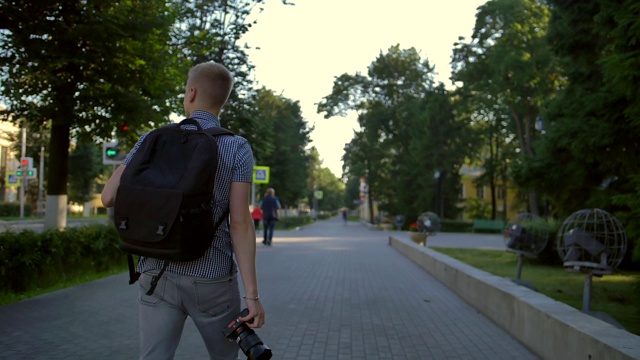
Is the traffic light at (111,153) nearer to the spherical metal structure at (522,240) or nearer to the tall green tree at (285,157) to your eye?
the spherical metal structure at (522,240)

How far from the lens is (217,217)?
→ 8.63 feet

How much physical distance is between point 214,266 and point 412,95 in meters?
53.1

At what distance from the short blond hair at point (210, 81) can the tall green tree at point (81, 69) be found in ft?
25.9

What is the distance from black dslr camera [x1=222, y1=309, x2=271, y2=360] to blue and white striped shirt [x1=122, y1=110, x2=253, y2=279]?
22 cm

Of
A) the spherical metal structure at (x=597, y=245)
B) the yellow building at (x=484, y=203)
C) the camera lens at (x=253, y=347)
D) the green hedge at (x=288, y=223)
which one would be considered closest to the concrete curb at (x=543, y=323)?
the spherical metal structure at (x=597, y=245)

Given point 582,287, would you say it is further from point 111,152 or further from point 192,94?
point 192,94

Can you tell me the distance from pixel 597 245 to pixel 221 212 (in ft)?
21.9

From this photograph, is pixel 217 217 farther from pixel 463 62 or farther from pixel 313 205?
pixel 313 205

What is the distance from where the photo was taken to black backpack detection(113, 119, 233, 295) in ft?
7.92

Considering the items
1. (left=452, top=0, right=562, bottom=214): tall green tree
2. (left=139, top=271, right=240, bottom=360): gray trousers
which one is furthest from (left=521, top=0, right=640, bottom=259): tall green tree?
(left=452, top=0, right=562, bottom=214): tall green tree

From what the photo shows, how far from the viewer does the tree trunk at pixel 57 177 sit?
40.1 ft

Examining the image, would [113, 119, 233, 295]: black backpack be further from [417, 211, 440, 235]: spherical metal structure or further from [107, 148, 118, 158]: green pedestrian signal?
[417, 211, 440, 235]: spherical metal structure

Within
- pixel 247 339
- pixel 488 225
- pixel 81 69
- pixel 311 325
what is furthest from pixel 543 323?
pixel 488 225

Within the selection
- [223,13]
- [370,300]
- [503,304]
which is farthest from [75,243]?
[223,13]
